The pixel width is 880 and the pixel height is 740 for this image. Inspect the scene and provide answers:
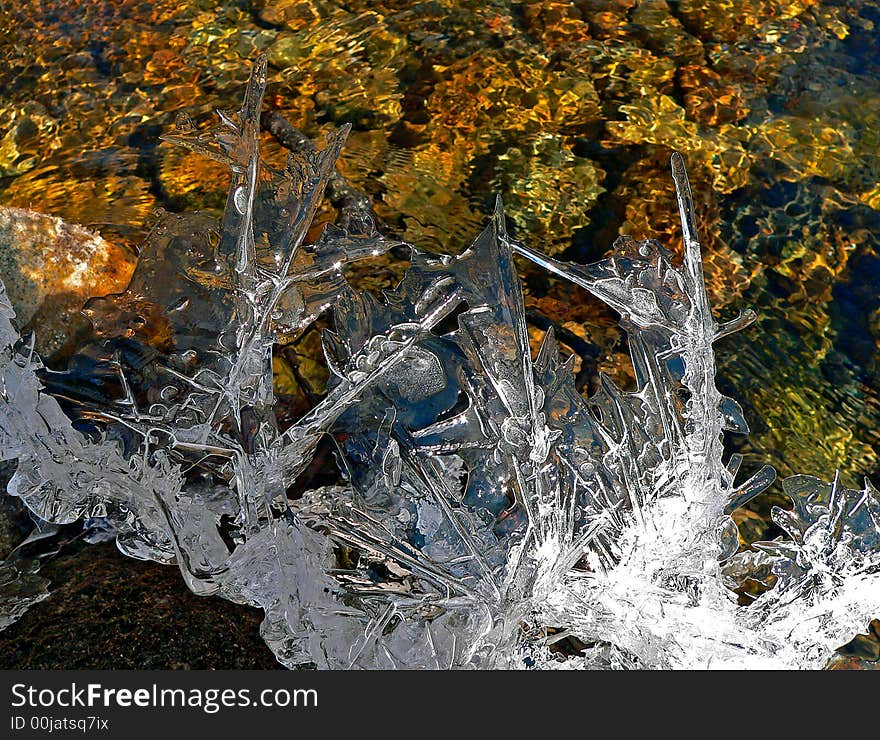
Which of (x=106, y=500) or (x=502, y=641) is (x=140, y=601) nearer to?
(x=106, y=500)

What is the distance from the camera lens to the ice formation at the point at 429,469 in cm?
191

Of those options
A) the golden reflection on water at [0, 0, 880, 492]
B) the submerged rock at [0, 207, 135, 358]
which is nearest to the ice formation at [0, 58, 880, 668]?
the submerged rock at [0, 207, 135, 358]

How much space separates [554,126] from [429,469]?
4.16 feet

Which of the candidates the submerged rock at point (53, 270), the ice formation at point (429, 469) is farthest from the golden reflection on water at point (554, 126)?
the ice formation at point (429, 469)

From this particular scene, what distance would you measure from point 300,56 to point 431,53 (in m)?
0.43

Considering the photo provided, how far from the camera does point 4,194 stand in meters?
2.50

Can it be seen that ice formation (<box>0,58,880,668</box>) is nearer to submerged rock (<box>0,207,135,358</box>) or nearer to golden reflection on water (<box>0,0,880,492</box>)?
submerged rock (<box>0,207,135,358</box>)

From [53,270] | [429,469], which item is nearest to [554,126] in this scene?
[429,469]

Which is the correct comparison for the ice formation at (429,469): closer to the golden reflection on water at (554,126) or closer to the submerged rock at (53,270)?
the submerged rock at (53,270)

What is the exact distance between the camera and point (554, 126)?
2.66 meters

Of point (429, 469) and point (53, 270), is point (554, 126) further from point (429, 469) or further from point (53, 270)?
point (53, 270)

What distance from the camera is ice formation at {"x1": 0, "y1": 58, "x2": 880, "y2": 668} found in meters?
1.91

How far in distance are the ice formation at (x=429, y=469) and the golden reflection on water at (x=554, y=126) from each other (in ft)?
1.33

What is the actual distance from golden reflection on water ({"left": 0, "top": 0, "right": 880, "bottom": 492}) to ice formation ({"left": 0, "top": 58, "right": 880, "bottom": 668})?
406 millimetres
